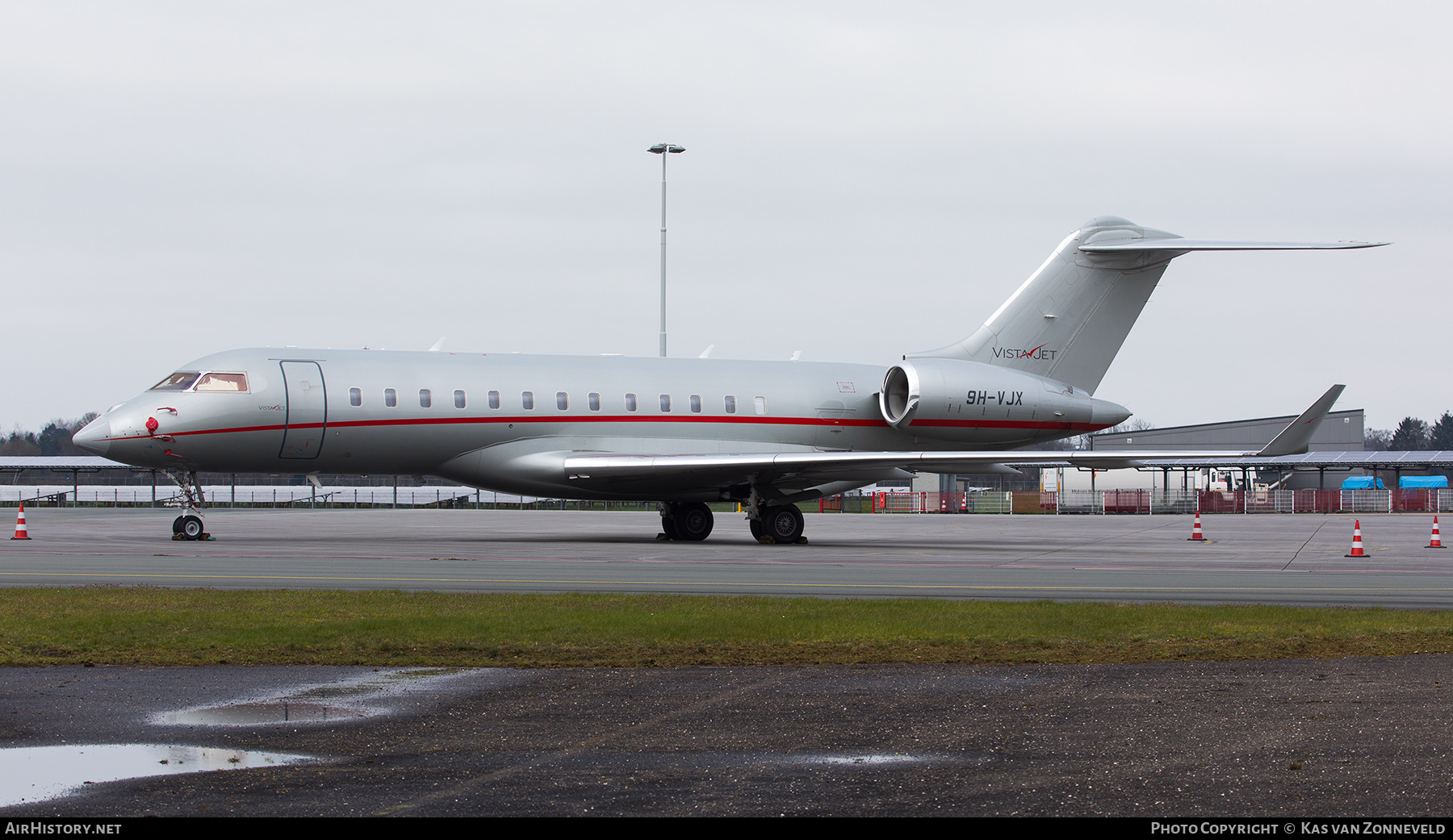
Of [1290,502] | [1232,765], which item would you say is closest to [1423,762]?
[1232,765]

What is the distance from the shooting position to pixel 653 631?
11.2 meters

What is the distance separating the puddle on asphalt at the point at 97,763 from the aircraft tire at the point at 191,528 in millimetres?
19510

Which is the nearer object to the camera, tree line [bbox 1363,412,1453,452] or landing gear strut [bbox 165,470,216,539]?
landing gear strut [bbox 165,470,216,539]

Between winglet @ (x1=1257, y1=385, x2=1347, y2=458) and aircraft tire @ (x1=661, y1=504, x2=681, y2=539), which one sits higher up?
winglet @ (x1=1257, y1=385, x2=1347, y2=458)

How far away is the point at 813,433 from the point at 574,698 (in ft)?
69.9

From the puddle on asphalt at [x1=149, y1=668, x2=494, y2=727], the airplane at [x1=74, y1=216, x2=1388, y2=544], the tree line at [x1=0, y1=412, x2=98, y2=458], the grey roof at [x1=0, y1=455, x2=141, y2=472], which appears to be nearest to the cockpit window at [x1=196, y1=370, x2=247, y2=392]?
the airplane at [x1=74, y1=216, x2=1388, y2=544]

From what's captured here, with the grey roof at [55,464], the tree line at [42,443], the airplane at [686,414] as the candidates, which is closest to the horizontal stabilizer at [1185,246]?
the airplane at [686,414]

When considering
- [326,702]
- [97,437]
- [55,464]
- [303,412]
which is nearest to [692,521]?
[303,412]

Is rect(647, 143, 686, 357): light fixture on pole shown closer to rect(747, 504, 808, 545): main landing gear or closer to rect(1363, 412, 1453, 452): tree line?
rect(747, 504, 808, 545): main landing gear

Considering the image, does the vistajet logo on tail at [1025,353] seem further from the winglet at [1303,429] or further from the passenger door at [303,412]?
the passenger door at [303,412]

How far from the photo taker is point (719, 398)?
93.9 feet

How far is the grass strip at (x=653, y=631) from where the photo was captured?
10.0 m

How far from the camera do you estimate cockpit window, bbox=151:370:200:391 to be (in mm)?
25250

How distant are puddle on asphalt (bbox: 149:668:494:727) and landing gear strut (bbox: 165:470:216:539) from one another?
57.3ft
